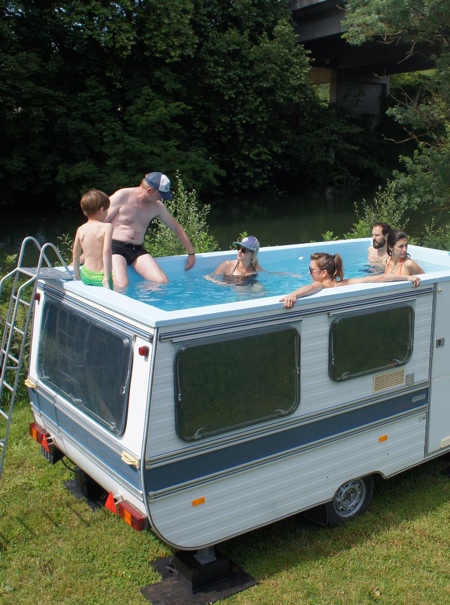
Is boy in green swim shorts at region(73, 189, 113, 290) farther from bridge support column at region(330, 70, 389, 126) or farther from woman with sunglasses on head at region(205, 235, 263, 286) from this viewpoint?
bridge support column at region(330, 70, 389, 126)

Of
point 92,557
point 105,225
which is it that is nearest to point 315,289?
point 105,225

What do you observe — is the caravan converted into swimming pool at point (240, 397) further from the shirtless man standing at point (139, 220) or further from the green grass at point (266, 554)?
the shirtless man standing at point (139, 220)

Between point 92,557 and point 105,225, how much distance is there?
275 cm

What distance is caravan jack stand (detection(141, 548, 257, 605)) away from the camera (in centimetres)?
440

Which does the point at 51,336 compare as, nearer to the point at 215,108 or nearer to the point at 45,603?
the point at 45,603

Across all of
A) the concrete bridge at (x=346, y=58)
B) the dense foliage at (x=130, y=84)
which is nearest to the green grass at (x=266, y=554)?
the dense foliage at (x=130, y=84)

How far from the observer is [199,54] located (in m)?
27.0

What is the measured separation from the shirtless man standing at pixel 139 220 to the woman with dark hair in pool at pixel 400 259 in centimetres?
210

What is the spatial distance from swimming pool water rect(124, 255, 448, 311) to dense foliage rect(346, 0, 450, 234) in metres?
7.84

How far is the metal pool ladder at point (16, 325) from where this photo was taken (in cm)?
508

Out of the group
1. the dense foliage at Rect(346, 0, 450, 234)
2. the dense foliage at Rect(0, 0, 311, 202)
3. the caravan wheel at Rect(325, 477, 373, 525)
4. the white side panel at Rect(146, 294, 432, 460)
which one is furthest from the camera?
the dense foliage at Rect(0, 0, 311, 202)

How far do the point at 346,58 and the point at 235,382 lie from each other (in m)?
35.8

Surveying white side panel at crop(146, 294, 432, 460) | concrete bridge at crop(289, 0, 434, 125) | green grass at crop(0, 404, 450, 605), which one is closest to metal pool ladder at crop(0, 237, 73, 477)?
green grass at crop(0, 404, 450, 605)

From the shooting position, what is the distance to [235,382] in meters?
4.39
